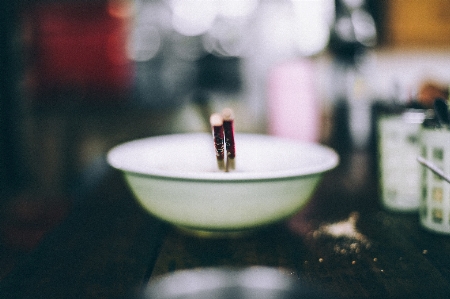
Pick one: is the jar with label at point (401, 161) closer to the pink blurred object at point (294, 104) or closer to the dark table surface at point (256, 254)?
the dark table surface at point (256, 254)

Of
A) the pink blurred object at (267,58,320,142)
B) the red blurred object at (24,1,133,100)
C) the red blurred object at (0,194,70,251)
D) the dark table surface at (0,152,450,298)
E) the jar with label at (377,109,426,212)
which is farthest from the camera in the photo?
the red blurred object at (24,1,133,100)

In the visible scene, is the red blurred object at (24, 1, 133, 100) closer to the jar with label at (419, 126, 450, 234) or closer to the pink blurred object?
the pink blurred object

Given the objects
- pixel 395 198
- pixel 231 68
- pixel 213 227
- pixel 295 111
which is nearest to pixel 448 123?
pixel 395 198

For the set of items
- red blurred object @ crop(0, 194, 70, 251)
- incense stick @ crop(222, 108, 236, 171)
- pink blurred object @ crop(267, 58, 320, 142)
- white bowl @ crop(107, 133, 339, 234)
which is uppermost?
incense stick @ crop(222, 108, 236, 171)

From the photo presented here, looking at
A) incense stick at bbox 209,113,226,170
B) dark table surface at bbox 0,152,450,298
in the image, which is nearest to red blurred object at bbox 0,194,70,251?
dark table surface at bbox 0,152,450,298

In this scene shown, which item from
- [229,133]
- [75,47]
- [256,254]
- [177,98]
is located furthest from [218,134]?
[177,98]

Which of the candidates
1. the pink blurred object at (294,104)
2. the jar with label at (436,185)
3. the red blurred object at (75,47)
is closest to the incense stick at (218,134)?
the jar with label at (436,185)

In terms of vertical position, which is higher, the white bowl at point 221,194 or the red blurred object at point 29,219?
the white bowl at point 221,194

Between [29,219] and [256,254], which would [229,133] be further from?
[29,219]
